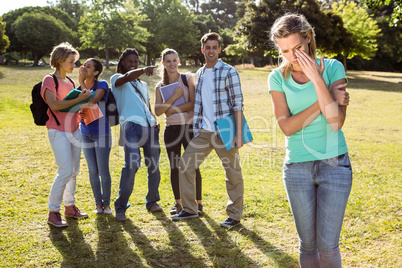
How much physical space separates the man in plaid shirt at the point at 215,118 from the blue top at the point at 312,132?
2043mm

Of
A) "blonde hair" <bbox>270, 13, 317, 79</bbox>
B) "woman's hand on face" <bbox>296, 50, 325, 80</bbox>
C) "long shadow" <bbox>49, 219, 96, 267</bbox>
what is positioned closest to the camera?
"woman's hand on face" <bbox>296, 50, 325, 80</bbox>

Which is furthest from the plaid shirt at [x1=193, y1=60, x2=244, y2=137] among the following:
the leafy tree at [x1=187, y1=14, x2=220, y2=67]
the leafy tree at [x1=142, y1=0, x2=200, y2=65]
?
the leafy tree at [x1=187, y1=14, x2=220, y2=67]

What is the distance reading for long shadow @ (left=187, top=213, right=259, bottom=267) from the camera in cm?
411

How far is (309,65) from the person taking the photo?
257 cm

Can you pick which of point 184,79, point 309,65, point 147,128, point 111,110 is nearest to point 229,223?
point 147,128

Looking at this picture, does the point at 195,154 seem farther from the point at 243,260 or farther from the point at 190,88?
the point at 243,260

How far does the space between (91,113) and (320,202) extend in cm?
348

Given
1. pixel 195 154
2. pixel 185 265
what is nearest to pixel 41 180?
pixel 195 154

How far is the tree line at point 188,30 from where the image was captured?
3438 cm

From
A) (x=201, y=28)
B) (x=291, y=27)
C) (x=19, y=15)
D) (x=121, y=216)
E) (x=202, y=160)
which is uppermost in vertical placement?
(x=19, y=15)

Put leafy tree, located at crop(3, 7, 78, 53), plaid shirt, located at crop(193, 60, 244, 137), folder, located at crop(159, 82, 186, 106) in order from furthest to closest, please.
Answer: leafy tree, located at crop(3, 7, 78, 53)
folder, located at crop(159, 82, 186, 106)
plaid shirt, located at crop(193, 60, 244, 137)

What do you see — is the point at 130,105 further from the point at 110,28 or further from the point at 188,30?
the point at 188,30

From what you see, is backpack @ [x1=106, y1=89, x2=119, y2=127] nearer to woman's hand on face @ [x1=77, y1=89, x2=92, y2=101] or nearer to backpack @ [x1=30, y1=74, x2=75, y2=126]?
woman's hand on face @ [x1=77, y1=89, x2=92, y2=101]

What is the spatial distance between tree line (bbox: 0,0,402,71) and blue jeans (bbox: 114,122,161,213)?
944 inches
